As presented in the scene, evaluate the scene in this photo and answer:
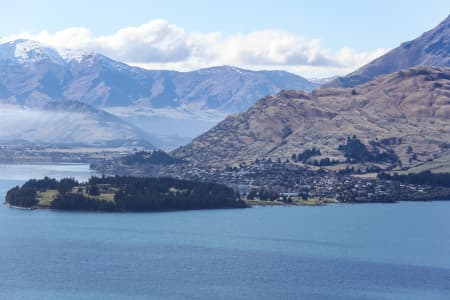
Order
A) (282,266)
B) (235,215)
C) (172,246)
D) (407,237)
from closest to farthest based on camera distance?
1. (282,266)
2. (172,246)
3. (407,237)
4. (235,215)

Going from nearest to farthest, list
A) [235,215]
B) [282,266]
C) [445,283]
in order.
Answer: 1. [445,283]
2. [282,266]
3. [235,215]

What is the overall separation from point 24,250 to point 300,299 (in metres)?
46.7

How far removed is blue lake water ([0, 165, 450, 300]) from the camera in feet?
383

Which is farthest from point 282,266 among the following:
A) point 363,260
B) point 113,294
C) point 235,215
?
point 235,215

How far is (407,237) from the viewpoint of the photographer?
170500 mm

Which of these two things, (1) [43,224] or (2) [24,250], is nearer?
(2) [24,250]

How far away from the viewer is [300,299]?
11275 centimetres

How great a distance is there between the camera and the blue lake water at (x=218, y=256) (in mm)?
116750

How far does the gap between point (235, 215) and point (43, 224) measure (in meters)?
40.7

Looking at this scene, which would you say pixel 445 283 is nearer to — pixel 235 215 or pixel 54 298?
pixel 54 298

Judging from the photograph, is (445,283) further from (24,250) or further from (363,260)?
(24,250)

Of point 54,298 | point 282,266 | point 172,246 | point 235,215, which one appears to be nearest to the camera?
point 54,298

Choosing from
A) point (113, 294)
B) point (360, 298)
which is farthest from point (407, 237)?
point (113, 294)

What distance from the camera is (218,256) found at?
464 ft
